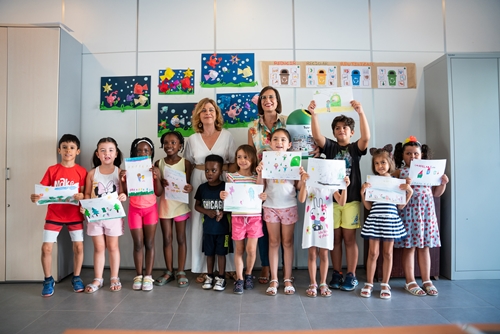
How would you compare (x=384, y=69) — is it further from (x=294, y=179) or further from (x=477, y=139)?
(x=294, y=179)

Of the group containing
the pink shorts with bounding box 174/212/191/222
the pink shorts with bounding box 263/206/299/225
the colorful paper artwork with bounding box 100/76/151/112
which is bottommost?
the pink shorts with bounding box 174/212/191/222

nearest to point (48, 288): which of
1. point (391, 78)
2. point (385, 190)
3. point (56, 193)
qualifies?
point (56, 193)

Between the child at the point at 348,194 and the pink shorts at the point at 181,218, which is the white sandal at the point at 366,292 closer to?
the child at the point at 348,194

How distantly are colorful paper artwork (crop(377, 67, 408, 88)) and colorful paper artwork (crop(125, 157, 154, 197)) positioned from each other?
9.04 ft

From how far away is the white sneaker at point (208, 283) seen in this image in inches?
114

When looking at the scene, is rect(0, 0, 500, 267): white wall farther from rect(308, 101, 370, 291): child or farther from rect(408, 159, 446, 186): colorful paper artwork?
rect(408, 159, 446, 186): colorful paper artwork

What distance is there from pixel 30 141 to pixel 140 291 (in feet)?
6.14

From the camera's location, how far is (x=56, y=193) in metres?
2.79

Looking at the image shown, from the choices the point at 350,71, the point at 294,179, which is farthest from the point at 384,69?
the point at 294,179

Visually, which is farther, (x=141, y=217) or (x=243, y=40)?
(x=243, y=40)

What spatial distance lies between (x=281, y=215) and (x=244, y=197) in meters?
0.37

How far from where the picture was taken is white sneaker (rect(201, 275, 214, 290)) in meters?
2.91

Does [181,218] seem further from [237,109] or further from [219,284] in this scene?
[237,109]

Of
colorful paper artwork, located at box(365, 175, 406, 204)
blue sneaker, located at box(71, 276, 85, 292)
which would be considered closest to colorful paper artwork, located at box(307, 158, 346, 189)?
colorful paper artwork, located at box(365, 175, 406, 204)
